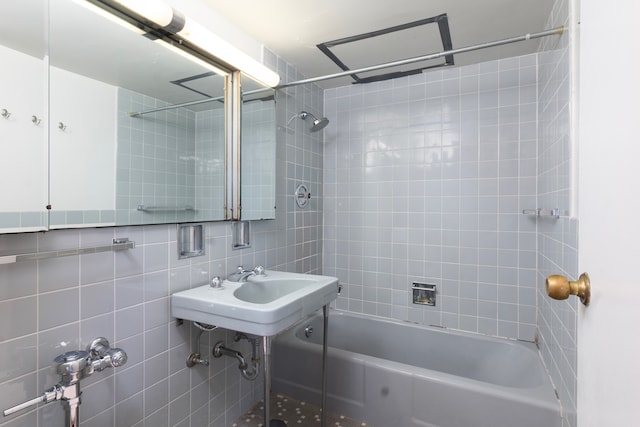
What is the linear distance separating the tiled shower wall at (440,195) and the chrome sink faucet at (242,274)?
101 centimetres

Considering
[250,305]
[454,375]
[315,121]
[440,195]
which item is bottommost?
[454,375]

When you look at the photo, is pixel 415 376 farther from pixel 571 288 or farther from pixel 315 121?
pixel 315 121

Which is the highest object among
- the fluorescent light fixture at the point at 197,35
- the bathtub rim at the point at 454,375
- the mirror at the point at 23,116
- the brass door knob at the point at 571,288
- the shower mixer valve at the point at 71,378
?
the fluorescent light fixture at the point at 197,35

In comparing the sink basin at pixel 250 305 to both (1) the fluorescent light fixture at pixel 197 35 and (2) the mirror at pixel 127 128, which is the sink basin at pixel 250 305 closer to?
(2) the mirror at pixel 127 128

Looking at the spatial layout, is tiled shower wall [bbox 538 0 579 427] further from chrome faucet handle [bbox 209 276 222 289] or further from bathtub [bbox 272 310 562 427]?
chrome faucet handle [bbox 209 276 222 289]

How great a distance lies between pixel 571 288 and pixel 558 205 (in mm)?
1135

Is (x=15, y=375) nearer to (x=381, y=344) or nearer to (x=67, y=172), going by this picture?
(x=67, y=172)

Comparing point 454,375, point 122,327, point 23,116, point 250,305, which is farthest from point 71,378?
point 454,375

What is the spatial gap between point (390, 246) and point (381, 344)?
2.50 ft

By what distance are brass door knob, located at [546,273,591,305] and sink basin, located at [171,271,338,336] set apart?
885 millimetres

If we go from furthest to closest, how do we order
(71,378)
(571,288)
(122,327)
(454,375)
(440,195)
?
1. (440,195)
2. (454,375)
3. (122,327)
4. (71,378)
5. (571,288)

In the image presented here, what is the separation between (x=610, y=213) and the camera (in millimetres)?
473

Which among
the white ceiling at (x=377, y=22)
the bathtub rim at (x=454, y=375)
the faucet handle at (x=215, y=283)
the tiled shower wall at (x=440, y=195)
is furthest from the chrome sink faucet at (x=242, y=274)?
the white ceiling at (x=377, y=22)

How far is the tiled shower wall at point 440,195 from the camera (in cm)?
204
